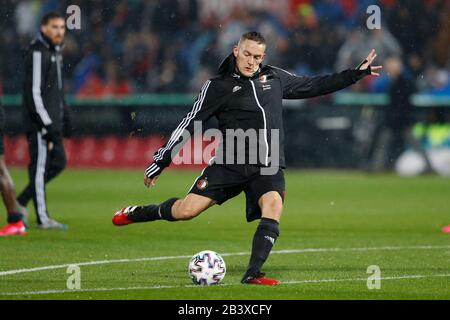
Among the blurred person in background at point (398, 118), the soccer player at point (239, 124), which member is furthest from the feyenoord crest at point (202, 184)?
the blurred person in background at point (398, 118)

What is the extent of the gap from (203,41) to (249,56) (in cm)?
1559

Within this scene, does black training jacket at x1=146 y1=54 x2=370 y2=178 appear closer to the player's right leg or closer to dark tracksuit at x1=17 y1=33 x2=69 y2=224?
the player's right leg

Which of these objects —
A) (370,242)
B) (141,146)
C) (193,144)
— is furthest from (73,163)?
(370,242)

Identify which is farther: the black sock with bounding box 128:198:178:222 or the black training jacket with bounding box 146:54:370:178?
the black sock with bounding box 128:198:178:222

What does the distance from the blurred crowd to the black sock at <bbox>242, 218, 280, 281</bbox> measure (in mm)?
14570

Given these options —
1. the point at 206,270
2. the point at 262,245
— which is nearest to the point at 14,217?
the point at 206,270

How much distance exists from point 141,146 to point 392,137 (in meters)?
5.35

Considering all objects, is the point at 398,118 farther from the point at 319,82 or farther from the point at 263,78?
the point at 263,78

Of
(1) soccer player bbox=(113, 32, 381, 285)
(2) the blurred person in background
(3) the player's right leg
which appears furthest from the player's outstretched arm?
(2) the blurred person in background

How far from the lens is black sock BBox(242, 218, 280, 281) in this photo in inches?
372

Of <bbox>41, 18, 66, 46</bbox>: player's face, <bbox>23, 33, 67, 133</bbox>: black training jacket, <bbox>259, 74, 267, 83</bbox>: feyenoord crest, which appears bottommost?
<bbox>259, 74, 267, 83</bbox>: feyenoord crest

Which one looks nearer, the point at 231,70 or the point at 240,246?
the point at 231,70

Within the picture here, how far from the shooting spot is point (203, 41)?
1003 inches
